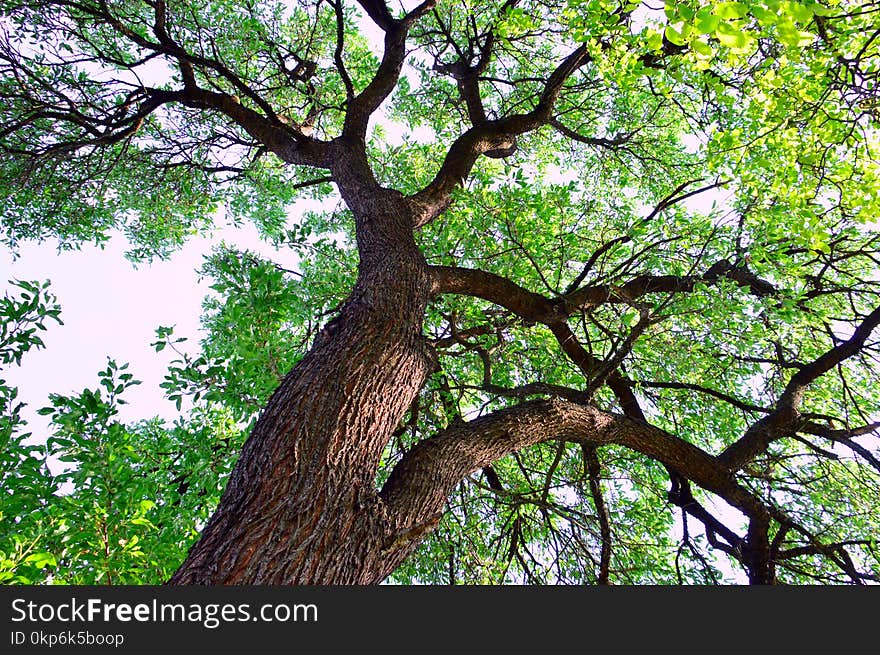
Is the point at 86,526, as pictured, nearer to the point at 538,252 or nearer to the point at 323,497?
the point at 323,497

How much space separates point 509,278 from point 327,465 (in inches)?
145

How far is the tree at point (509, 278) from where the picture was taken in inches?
108

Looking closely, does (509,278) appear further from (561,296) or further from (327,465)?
(327,465)

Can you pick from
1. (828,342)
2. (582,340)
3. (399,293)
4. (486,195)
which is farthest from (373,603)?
(828,342)

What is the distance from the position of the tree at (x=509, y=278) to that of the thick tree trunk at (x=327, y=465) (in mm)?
14

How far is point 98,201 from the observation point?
7074 millimetres

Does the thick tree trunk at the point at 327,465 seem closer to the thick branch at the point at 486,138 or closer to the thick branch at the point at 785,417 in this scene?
the thick branch at the point at 486,138

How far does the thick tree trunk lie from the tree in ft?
0.05

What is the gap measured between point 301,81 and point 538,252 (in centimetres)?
502

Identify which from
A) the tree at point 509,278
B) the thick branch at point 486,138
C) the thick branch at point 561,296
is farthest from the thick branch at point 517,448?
the thick branch at point 486,138

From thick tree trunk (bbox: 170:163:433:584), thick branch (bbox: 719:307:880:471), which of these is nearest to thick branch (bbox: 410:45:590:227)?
thick tree trunk (bbox: 170:163:433:584)

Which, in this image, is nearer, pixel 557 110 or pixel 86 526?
pixel 86 526

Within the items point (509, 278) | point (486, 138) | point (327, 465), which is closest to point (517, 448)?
point (327, 465)

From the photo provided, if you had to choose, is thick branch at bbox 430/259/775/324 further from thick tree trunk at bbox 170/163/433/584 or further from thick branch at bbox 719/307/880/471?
thick tree trunk at bbox 170/163/433/584
